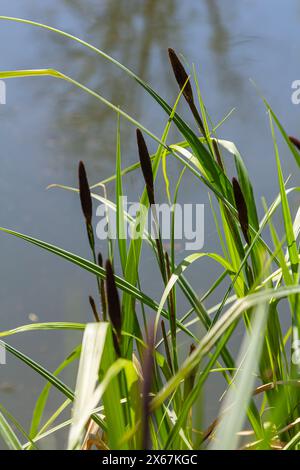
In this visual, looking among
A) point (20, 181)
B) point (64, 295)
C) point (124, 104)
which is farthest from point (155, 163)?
point (124, 104)

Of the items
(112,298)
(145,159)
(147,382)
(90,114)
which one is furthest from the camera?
(90,114)

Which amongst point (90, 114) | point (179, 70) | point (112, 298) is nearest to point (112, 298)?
point (112, 298)

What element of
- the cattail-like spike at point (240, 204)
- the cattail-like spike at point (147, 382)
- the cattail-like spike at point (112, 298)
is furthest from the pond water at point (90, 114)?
the cattail-like spike at point (147, 382)

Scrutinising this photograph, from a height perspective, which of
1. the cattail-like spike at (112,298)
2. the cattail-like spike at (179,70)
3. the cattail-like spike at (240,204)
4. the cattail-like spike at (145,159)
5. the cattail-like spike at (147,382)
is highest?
the cattail-like spike at (179,70)

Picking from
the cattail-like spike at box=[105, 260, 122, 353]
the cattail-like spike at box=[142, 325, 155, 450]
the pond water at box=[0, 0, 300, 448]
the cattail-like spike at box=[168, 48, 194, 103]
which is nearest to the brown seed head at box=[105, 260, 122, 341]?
the cattail-like spike at box=[105, 260, 122, 353]

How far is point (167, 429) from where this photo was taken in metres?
0.70

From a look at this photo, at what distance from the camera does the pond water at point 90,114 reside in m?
1.46

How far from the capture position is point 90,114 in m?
2.11

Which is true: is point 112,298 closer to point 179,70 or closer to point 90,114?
point 179,70

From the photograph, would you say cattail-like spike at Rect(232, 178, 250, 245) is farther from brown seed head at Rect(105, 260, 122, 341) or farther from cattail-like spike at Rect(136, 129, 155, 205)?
brown seed head at Rect(105, 260, 122, 341)

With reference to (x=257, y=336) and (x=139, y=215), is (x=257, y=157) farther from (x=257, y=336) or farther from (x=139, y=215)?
(x=257, y=336)

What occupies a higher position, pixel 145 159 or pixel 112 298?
pixel 145 159

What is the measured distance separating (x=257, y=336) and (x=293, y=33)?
89.7 inches

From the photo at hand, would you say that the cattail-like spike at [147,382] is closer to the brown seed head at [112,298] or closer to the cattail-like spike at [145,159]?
the brown seed head at [112,298]
